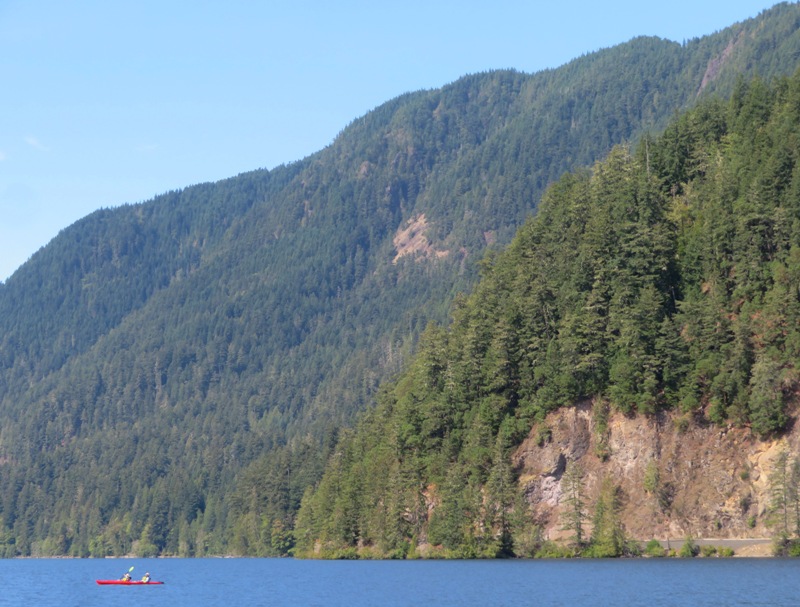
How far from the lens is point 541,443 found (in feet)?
461

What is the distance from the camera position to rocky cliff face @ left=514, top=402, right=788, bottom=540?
126 m

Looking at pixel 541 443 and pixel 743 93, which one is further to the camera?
pixel 743 93

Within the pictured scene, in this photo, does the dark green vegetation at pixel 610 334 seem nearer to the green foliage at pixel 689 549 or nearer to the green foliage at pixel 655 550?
the green foliage at pixel 655 550

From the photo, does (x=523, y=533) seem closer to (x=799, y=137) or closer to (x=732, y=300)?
(x=732, y=300)

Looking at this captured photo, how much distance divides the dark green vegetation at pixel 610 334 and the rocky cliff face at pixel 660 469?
172cm

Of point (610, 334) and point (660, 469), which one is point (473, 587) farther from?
point (610, 334)

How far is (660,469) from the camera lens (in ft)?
432

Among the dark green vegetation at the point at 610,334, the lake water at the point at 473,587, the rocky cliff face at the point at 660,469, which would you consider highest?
the dark green vegetation at the point at 610,334

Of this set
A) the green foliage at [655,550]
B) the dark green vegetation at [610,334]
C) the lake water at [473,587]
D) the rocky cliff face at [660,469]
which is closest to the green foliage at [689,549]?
the green foliage at [655,550]

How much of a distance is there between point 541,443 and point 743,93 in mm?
62481

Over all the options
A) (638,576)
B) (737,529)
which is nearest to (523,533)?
(737,529)

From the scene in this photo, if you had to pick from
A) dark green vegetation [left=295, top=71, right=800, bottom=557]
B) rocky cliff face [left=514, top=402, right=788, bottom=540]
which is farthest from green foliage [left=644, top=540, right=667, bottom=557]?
dark green vegetation [left=295, top=71, right=800, bottom=557]

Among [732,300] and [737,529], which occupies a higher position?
[732,300]

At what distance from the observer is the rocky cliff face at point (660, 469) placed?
12581 centimetres
